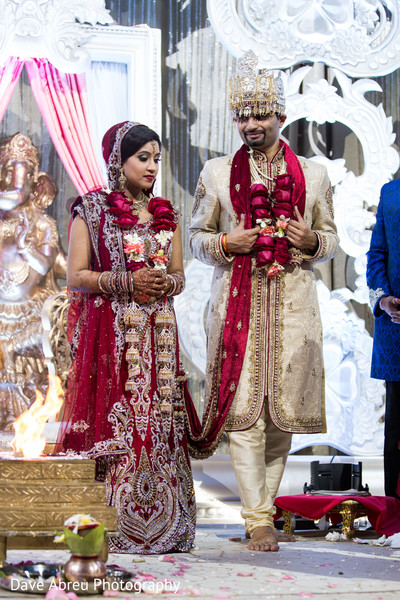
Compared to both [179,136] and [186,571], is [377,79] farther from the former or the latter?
[186,571]

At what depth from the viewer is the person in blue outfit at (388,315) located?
4.33 meters

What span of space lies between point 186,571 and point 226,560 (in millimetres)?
329

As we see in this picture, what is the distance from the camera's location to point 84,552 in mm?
2611

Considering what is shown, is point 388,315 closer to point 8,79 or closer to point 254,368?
point 254,368

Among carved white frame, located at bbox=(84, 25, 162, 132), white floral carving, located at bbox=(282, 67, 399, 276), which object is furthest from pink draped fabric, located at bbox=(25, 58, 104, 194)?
white floral carving, located at bbox=(282, 67, 399, 276)

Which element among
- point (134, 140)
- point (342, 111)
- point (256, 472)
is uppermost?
point (342, 111)

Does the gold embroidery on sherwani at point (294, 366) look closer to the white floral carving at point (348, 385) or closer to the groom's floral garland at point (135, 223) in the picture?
the groom's floral garland at point (135, 223)

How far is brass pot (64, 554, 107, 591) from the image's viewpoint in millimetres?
2611

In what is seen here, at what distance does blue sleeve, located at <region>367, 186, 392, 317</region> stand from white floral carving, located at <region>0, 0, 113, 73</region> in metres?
2.45

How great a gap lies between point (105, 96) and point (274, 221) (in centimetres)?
231

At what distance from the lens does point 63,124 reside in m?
5.89

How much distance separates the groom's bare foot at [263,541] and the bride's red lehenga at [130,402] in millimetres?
268

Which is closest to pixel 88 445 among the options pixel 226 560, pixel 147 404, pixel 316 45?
pixel 147 404

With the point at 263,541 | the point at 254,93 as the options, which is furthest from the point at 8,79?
the point at 263,541
